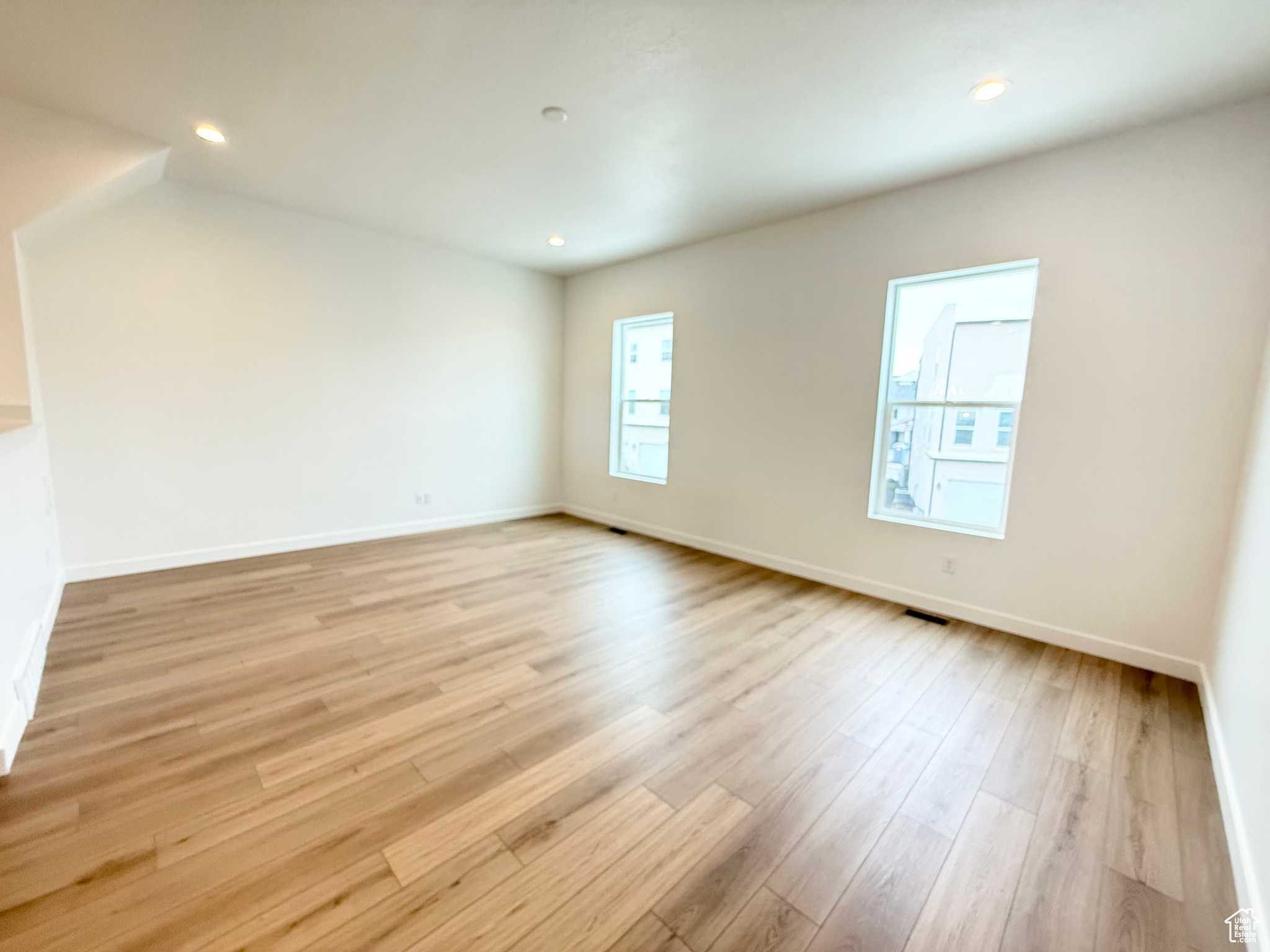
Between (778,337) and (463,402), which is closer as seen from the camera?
(778,337)

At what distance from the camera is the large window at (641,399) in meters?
5.25

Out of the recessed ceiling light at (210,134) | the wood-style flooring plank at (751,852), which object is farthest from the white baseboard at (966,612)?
the recessed ceiling light at (210,134)

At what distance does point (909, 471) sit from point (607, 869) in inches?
126

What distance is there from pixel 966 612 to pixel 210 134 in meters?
5.42

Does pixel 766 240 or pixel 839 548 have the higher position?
pixel 766 240

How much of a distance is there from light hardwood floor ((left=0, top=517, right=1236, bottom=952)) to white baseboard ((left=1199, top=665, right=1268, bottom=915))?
5 centimetres

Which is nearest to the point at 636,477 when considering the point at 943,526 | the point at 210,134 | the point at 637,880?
the point at 943,526

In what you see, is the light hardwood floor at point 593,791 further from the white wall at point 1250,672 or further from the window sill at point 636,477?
the window sill at point 636,477

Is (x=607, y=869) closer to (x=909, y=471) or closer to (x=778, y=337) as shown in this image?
(x=909, y=471)

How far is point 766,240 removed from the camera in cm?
411

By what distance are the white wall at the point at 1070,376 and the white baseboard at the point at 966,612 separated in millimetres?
13

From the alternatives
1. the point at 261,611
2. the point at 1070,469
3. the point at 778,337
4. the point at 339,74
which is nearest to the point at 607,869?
the point at 261,611

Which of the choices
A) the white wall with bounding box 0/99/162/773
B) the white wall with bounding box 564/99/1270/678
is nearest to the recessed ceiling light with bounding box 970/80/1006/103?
the white wall with bounding box 564/99/1270/678

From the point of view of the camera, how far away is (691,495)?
192 inches
